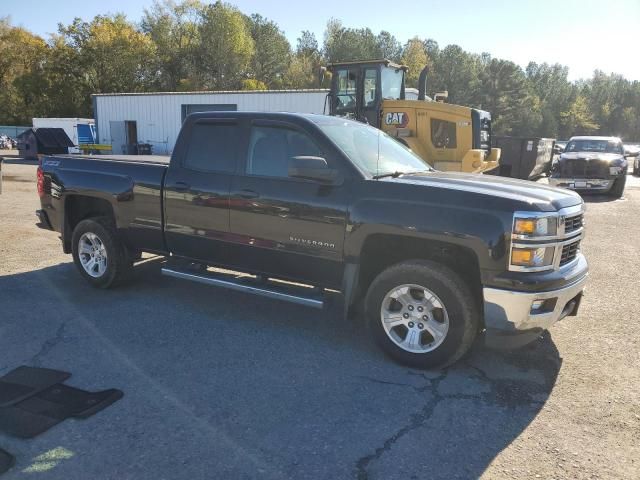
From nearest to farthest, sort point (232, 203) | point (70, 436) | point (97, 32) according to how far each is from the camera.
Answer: point (70, 436), point (232, 203), point (97, 32)

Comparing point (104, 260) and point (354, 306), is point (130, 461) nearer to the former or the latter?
point (354, 306)

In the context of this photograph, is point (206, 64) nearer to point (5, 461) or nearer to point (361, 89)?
point (361, 89)

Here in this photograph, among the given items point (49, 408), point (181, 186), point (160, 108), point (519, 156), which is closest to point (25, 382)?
point (49, 408)

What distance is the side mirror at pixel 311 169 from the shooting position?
423cm

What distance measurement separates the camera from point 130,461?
2914 millimetres

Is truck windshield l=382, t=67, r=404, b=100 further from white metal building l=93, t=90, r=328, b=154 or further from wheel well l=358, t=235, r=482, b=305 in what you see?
white metal building l=93, t=90, r=328, b=154

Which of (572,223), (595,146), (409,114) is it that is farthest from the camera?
(595,146)

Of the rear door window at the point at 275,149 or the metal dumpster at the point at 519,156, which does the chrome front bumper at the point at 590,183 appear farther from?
the rear door window at the point at 275,149

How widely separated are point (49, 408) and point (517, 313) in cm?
328

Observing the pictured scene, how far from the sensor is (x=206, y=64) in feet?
213

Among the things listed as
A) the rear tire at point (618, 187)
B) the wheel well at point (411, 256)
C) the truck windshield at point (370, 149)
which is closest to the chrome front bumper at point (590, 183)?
the rear tire at point (618, 187)

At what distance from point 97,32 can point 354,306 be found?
60.4 meters

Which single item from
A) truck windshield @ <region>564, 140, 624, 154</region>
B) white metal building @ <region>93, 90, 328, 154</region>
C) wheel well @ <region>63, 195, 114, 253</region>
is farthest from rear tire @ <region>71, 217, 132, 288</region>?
white metal building @ <region>93, 90, 328, 154</region>

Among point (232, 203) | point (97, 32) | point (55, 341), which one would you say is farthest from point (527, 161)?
point (97, 32)
